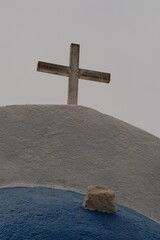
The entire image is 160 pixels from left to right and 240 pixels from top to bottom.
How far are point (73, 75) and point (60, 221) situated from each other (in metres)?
3.42

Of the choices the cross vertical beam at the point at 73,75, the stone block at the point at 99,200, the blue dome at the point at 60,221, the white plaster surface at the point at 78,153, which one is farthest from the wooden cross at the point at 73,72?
the stone block at the point at 99,200

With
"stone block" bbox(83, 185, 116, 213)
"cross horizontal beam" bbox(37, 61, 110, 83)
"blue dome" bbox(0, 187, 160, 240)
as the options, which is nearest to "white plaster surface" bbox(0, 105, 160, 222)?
"blue dome" bbox(0, 187, 160, 240)

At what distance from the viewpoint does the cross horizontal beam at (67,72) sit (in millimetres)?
6457

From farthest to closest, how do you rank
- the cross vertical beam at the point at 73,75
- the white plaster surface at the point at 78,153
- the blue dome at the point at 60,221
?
the cross vertical beam at the point at 73,75
the white plaster surface at the point at 78,153
the blue dome at the point at 60,221

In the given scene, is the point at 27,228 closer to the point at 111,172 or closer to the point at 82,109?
the point at 111,172

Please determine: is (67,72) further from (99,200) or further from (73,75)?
(99,200)

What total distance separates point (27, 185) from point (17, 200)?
0.50 m

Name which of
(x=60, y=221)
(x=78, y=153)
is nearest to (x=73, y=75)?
(x=78, y=153)

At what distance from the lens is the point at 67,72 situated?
6.52m

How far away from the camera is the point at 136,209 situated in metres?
4.19

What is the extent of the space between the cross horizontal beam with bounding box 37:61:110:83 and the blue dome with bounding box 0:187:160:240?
2.80 meters

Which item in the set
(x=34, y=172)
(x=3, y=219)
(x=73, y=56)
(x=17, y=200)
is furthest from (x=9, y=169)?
(x=73, y=56)

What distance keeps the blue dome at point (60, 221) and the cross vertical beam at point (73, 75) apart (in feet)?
8.79

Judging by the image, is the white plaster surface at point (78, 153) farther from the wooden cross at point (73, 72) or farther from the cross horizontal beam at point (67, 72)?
the cross horizontal beam at point (67, 72)
